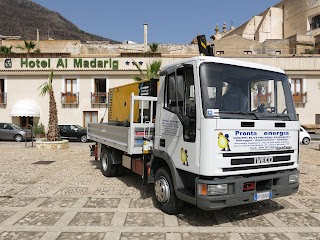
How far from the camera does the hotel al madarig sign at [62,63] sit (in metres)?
29.1

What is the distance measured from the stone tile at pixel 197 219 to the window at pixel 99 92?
2430 cm

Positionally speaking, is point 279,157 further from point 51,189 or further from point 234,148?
point 51,189

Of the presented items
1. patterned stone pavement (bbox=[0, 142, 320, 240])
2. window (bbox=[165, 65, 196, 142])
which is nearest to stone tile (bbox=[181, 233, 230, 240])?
patterned stone pavement (bbox=[0, 142, 320, 240])

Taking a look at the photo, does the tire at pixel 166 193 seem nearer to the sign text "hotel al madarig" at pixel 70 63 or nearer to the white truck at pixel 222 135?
the white truck at pixel 222 135

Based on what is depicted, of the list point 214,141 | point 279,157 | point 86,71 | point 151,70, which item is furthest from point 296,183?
point 86,71


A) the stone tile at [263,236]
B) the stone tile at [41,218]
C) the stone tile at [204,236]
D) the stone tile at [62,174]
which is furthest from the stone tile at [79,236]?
the stone tile at [62,174]

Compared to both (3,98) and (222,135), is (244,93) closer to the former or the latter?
(222,135)

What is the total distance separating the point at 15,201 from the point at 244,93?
5.41 metres

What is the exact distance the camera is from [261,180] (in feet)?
17.0

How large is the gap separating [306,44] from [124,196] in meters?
43.4

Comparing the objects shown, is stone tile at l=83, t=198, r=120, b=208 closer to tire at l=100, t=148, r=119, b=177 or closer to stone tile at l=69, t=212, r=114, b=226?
stone tile at l=69, t=212, r=114, b=226

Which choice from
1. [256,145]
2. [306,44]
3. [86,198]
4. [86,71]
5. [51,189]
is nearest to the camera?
[256,145]

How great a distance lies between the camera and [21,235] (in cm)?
486

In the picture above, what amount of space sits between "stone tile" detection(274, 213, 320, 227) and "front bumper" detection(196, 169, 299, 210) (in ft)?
1.78
